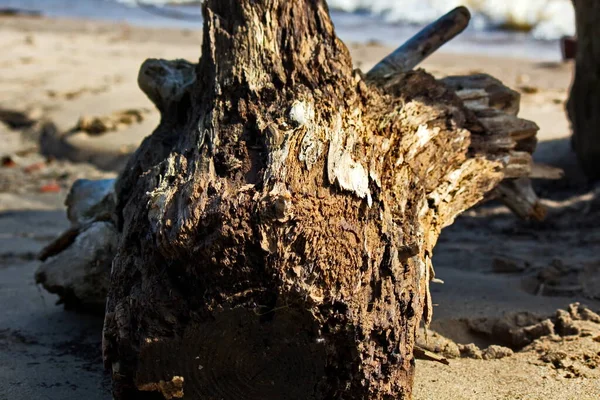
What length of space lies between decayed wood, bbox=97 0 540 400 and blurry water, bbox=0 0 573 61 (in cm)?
977

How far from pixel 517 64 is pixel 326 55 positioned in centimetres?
849

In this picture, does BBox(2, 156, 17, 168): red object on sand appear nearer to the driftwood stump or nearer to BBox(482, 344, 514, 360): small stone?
the driftwood stump

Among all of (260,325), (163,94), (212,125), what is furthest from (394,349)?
(163,94)

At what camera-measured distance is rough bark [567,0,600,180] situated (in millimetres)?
5109

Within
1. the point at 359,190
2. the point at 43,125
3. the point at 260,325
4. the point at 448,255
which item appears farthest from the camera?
the point at 43,125

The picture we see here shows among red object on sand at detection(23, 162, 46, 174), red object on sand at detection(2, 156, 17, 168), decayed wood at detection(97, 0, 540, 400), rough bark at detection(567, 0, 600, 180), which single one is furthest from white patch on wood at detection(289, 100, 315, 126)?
red object on sand at detection(2, 156, 17, 168)

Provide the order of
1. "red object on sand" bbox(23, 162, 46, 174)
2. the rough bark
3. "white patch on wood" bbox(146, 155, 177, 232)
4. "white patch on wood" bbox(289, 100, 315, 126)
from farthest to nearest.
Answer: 1. "red object on sand" bbox(23, 162, 46, 174)
2. the rough bark
3. "white patch on wood" bbox(289, 100, 315, 126)
4. "white patch on wood" bbox(146, 155, 177, 232)

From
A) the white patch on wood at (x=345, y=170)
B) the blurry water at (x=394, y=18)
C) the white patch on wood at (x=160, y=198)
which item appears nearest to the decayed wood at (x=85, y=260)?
the white patch on wood at (x=160, y=198)

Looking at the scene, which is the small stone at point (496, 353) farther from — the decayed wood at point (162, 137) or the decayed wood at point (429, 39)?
the decayed wood at point (429, 39)

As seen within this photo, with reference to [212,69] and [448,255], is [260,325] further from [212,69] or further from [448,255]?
[448,255]

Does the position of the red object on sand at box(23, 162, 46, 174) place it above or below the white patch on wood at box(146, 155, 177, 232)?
below

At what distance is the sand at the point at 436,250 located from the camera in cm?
274

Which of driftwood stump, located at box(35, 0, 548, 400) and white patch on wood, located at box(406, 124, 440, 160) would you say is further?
white patch on wood, located at box(406, 124, 440, 160)

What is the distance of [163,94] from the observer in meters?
3.36
